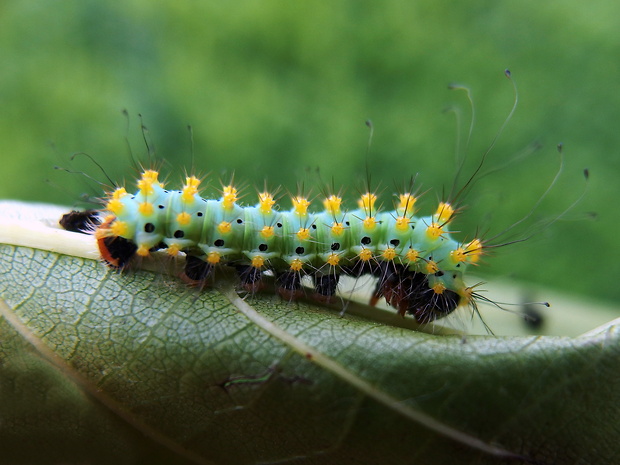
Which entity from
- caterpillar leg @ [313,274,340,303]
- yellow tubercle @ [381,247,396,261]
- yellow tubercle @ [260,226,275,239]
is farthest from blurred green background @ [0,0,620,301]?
yellow tubercle @ [260,226,275,239]

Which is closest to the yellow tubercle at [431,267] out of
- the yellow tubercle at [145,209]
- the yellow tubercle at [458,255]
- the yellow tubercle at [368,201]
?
A: the yellow tubercle at [458,255]

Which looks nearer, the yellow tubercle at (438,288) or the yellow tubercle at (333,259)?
the yellow tubercle at (333,259)

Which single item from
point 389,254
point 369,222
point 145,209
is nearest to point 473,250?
point 389,254

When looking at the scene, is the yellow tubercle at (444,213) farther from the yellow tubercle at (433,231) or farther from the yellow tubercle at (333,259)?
the yellow tubercle at (333,259)

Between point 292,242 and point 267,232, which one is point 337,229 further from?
point 267,232

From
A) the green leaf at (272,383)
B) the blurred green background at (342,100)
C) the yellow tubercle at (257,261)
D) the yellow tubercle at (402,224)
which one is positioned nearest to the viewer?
the green leaf at (272,383)

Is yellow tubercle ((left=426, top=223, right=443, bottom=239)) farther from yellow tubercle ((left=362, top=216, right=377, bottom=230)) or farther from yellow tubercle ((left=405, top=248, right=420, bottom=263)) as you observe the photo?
yellow tubercle ((left=362, top=216, right=377, bottom=230))
